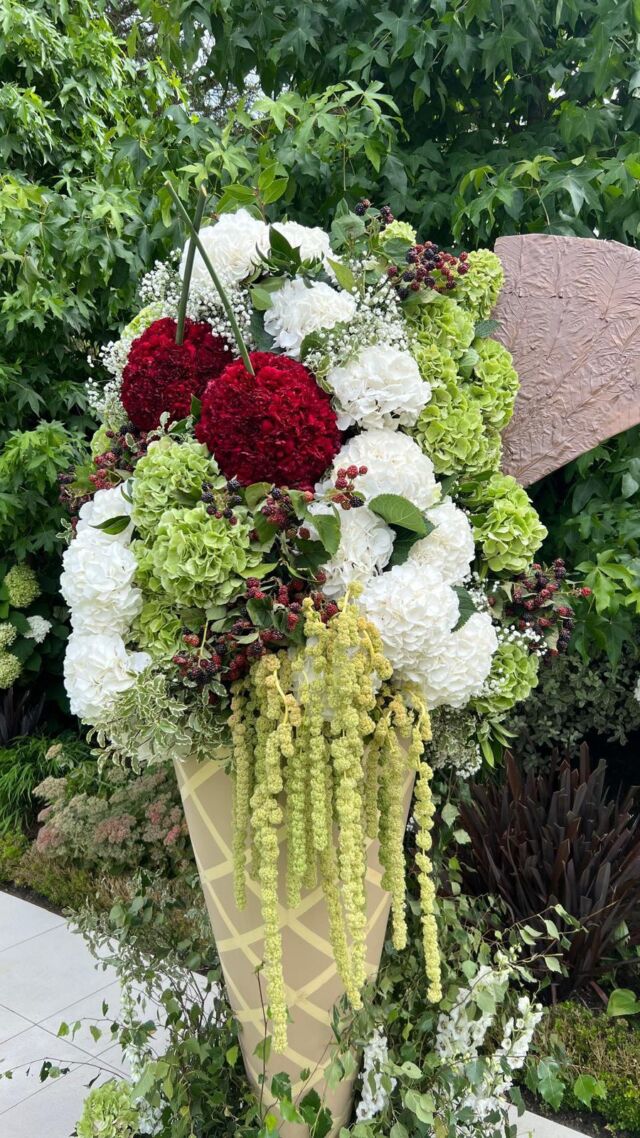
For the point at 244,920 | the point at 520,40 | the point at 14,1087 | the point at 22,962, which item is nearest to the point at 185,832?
the point at 22,962

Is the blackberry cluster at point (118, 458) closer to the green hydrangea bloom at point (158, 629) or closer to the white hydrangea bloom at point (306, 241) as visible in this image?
the green hydrangea bloom at point (158, 629)

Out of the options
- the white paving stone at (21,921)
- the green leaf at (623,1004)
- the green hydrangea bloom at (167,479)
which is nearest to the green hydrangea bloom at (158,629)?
the green hydrangea bloom at (167,479)

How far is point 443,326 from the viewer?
52.2 inches

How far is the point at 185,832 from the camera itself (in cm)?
288

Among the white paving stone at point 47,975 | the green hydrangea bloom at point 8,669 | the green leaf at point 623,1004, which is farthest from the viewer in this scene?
the green hydrangea bloom at point 8,669

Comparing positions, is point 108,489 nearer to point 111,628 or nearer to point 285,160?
point 111,628

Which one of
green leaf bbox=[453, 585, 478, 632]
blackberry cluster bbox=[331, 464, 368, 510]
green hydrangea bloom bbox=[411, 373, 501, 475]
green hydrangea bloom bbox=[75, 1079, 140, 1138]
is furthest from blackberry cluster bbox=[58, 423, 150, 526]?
green hydrangea bloom bbox=[75, 1079, 140, 1138]

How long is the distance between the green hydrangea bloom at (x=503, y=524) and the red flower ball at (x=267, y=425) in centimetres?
31

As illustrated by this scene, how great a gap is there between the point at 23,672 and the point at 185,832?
71.9 inches

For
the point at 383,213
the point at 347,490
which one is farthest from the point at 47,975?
the point at 383,213

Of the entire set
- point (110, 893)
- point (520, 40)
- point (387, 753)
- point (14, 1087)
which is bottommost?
point (110, 893)

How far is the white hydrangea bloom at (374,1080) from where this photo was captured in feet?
4.48

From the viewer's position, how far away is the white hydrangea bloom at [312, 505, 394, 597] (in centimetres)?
114

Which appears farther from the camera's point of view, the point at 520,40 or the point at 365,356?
the point at 520,40
